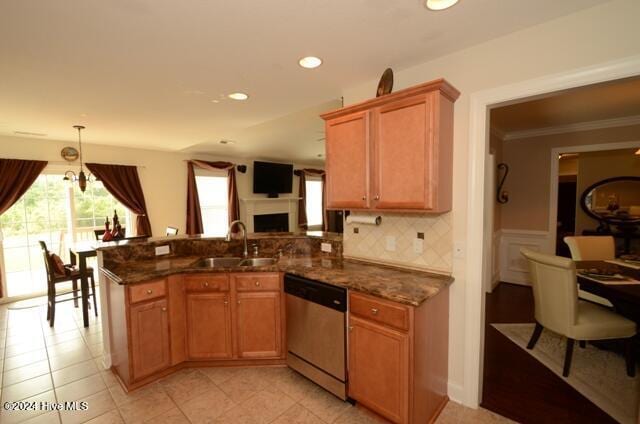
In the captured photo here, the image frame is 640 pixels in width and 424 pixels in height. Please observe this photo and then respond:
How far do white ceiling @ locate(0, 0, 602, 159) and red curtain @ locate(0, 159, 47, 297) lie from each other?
1845 millimetres

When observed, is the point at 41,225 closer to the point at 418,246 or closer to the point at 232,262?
the point at 232,262

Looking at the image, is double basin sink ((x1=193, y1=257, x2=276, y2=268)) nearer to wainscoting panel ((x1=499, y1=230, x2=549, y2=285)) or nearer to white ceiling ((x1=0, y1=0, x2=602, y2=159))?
white ceiling ((x1=0, y1=0, x2=602, y2=159))

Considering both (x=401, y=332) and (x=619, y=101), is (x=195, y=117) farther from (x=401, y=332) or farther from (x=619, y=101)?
(x=619, y=101)

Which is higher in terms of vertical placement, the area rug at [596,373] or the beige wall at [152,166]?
the beige wall at [152,166]

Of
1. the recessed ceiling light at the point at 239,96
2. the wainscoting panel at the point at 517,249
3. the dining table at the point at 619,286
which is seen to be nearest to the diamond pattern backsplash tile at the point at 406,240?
the dining table at the point at 619,286

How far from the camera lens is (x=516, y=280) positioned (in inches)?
178

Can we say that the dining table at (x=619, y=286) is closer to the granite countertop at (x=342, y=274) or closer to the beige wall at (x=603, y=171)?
the granite countertop at (x=342, y=274)

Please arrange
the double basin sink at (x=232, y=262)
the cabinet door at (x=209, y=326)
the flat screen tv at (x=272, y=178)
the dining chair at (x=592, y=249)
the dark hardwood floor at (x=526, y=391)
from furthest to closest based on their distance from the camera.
Answer: 1. the flat screen tv at (x=272, y=178)
2. the dining chair at (x=592, y=249)
3. the double basin sink at (x=232, y=262)
4. the cabinet door at (x=209, y=326)
5. the dark hardwood floor at (x=526, y=391)

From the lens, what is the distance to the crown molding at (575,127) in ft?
11.9

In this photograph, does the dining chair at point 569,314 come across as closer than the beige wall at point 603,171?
Yes

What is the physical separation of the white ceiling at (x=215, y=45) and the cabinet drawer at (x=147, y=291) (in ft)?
5.34

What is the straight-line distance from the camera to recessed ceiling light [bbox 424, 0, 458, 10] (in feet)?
4.54

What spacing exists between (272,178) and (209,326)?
521 centimetres

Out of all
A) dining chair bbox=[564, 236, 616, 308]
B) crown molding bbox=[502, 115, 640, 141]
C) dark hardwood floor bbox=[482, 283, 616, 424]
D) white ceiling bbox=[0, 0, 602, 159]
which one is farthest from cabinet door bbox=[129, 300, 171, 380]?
crown molding bbox=[502, 115, 640, 141]
